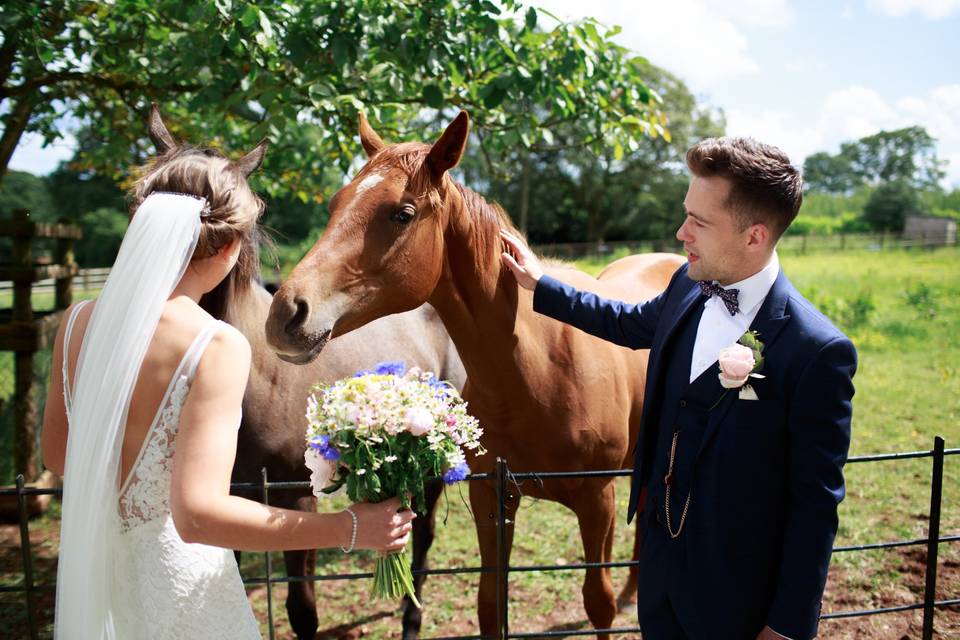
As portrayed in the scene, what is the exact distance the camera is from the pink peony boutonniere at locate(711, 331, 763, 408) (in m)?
1.62

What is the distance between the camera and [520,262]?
285 centimetres

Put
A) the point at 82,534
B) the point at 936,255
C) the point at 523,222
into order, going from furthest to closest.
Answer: the point at 523,222
the point at 936,255
the point at 82,534

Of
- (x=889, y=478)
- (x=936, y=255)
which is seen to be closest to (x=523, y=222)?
(x=936, y=255)

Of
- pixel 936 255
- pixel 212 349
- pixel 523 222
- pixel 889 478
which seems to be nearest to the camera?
pixel 212 349

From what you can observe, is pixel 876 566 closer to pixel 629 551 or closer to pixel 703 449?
pixel 629 551

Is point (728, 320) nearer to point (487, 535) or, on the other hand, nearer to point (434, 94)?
point (487, 535)

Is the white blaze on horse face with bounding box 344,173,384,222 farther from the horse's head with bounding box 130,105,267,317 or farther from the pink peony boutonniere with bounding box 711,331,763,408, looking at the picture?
the pink peony boutonniere with bounding box 711,331,763,408

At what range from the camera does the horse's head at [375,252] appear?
227 centimetres

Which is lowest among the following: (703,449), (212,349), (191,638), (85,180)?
(191,638)

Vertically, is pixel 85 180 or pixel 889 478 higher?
pixel 85 180

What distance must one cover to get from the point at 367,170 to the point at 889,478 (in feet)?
19.6

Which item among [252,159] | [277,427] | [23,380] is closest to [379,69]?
[252,159]

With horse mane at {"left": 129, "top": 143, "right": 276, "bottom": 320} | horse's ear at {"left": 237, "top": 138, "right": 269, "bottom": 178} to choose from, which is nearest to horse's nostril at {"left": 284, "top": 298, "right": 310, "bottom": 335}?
horse mane at {"left": 129, "top": 143, "right": 276, "bottom": 320}

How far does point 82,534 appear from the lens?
157cm
